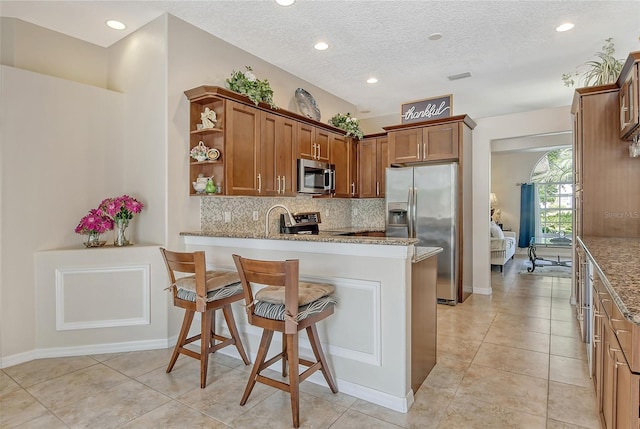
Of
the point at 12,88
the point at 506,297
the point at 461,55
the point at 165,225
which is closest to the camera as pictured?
the point at 12,88

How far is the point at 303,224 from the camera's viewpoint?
4613 mm

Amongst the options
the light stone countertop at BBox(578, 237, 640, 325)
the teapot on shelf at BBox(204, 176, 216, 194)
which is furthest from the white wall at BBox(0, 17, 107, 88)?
the light stone countertop at BBox(578, 237, 640, 325)

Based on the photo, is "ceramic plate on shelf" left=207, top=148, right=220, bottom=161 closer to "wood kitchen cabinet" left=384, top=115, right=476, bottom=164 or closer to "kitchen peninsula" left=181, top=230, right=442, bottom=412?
"kitchen peninsula" left=181, top=230, right=442, bottom=412

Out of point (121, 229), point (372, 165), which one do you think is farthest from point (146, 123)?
point (372, 165)

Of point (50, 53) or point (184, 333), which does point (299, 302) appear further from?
point (50, 53)

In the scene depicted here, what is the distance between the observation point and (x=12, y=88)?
9.19 ft

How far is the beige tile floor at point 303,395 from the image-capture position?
6.51 ft

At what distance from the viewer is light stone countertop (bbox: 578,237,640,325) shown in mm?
1014

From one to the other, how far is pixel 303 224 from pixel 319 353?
2542 millimetres

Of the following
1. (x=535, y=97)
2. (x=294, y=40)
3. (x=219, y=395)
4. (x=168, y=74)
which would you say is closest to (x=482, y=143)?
(x=535, y=97)

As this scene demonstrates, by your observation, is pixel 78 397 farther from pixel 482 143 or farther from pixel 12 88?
pixel 482 143

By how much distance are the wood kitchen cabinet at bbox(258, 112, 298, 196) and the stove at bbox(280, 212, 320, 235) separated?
21.4 inches

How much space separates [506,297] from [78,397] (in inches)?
188

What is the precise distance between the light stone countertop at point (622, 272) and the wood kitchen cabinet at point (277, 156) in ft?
9.18
